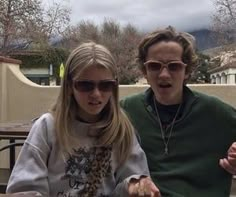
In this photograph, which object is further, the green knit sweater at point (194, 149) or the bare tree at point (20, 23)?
the bare tree at point (20, 23)

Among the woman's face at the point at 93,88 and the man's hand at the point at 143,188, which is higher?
the woman's face at the point at 93,88

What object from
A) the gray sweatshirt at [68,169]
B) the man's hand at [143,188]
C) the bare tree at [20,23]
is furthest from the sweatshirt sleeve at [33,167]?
the bare tree at [20,23]

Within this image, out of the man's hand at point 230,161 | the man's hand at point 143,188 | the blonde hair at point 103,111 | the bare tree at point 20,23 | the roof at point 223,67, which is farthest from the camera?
the roof at point 223,67

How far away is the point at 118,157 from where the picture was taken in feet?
6.38

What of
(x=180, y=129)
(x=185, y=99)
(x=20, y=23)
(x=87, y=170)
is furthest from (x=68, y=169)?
(x=20, y=23)

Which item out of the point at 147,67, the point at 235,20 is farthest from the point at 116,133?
the point at 235,20

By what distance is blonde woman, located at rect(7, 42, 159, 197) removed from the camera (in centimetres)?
183

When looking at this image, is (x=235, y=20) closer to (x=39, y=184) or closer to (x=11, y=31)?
(x=11, y=31)

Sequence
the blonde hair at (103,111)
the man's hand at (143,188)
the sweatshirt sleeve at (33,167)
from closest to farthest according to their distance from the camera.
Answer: the man's hand at (143,188), the sweatshirt sleeve at (33,167), the blonde hair at (103,111)

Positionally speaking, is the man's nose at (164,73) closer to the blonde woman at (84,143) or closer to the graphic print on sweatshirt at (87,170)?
the blonde woman at (84,143)

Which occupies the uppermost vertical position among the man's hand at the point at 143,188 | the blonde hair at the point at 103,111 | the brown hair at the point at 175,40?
the brown hair at the point at 175,40

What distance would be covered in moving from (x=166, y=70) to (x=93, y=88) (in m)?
0.49

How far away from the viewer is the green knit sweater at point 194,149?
2.26 m

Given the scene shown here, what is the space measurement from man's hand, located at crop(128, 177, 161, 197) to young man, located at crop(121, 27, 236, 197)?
548 mm
